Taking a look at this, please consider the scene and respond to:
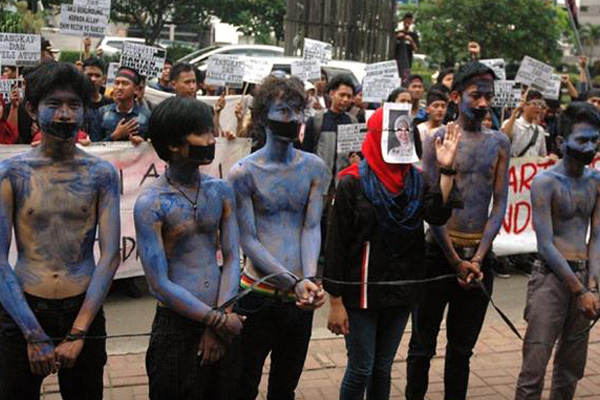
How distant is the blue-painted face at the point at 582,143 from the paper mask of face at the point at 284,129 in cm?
163

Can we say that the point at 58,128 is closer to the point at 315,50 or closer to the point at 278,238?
the point at 278,238

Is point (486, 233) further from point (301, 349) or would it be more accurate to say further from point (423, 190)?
point (301, 349)

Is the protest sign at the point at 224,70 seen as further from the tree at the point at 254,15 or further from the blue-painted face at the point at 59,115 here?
the tree at the point at 254,15

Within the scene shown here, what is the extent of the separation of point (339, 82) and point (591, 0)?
2673 inches

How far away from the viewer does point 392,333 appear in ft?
16.0

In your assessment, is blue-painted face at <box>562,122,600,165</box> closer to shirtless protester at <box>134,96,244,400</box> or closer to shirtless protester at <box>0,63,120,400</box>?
shirtless protester at <box>134,96,244,400</box>

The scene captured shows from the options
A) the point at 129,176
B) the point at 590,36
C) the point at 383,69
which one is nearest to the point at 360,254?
the point at 129,176

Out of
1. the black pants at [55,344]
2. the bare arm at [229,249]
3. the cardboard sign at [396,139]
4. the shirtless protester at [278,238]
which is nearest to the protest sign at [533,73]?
the cardboard sign at [396,139]

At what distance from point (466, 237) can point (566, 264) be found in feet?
1.95

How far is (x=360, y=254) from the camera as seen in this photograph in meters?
4.80

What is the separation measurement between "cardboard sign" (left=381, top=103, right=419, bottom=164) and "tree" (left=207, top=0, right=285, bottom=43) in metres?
26.8

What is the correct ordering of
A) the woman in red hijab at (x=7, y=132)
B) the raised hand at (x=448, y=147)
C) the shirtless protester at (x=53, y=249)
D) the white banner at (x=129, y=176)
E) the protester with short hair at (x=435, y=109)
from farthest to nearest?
the protester with short hair at (x=435, y=109)
the white banner at (x=129, y=176)
the woman in red hijab at (x=7, y=132)
the raised hand at (x=448, y=147)
the shirtless protester at (x=53, y=249)

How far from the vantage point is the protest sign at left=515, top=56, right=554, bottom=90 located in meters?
9.09

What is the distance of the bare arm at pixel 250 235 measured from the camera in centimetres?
448
